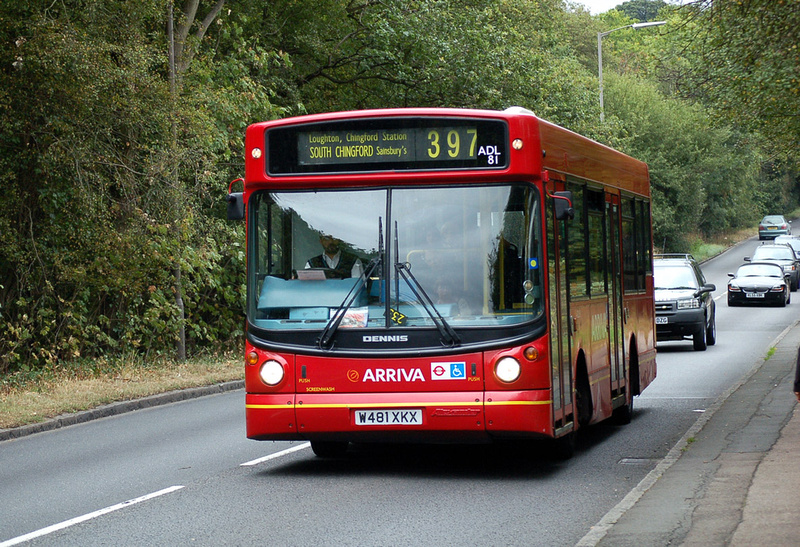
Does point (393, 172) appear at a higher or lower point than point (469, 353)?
higher

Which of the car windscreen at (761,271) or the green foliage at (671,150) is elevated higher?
the green foliage at (671,150)

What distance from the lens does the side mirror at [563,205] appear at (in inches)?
373

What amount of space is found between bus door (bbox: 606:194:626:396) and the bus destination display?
132 inches

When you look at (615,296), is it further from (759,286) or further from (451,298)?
(759,286)

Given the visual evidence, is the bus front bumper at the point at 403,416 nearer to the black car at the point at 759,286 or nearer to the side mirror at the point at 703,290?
the side mirror at the point at 703,290

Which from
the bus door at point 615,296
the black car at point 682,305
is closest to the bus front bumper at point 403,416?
the bus door at point 615,296

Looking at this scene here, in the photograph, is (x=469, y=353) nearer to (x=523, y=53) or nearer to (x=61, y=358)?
(x=61, y=358)

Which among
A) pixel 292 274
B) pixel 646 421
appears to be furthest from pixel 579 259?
pixel 646 421

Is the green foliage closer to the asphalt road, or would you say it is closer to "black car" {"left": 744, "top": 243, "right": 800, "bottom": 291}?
"black car" {"left": 744, "top": 243, "right": 800, "bottom": 291}

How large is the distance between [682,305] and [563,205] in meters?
16.2

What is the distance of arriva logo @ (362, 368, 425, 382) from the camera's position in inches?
365

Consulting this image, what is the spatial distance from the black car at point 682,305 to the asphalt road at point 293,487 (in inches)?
403

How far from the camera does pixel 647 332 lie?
1501 centimetres

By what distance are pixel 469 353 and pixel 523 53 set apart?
23.6 meters
